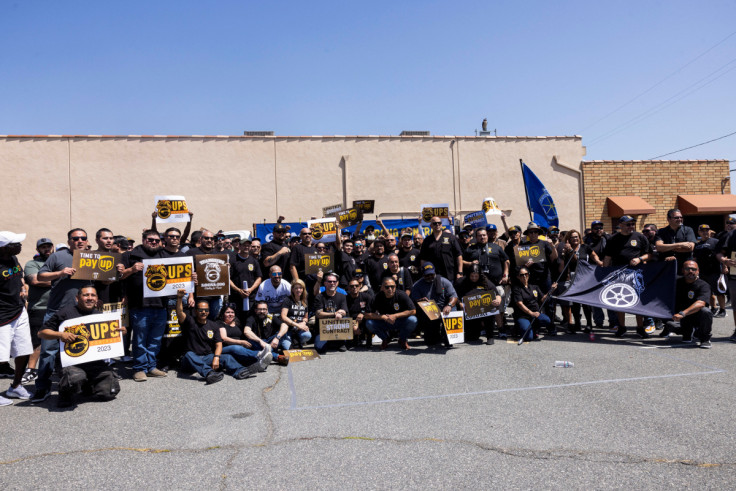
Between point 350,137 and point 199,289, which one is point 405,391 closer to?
point 199,289

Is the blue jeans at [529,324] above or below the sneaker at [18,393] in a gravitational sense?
above

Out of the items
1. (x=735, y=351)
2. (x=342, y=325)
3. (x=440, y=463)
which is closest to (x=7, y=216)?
(x=342, y=325)

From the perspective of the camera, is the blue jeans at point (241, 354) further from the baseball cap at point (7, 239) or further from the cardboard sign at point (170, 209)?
the cardboard sign at point (170, 209)

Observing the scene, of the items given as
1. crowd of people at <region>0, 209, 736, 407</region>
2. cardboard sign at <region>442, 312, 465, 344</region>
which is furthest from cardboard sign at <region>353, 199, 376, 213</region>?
cardboard sign at <region>442, 312, 465, 344</region>

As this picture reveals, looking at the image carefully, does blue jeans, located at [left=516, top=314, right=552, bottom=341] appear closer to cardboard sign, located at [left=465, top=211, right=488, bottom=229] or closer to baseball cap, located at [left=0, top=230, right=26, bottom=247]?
cardboard sign, located at [left=465, top=211, right=488, bottom=229]

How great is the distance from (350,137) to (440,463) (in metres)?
18.1

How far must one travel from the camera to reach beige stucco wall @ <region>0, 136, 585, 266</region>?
62.2 ft

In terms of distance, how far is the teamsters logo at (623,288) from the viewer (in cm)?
905

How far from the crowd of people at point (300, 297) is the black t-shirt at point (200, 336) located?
1 cm

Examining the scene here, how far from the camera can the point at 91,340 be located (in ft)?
19.9

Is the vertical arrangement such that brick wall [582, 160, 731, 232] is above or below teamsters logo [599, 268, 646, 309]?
above

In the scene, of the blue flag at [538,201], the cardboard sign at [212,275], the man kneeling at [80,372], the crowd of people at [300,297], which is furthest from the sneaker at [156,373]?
the blue flag at [538,201]

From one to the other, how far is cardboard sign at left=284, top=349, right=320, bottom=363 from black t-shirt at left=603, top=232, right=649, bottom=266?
5775 millimetres

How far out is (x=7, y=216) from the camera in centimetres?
1861
